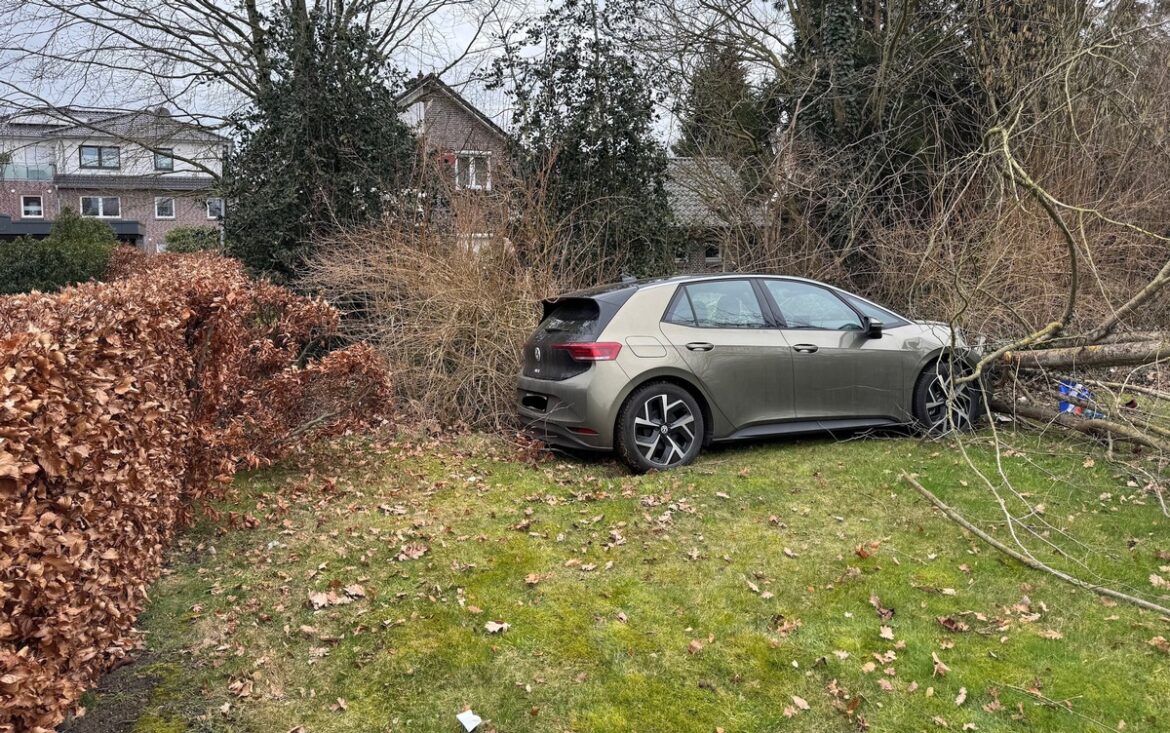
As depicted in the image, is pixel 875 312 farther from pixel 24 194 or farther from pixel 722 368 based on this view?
pixel 24 194

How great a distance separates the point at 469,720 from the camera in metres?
3.09

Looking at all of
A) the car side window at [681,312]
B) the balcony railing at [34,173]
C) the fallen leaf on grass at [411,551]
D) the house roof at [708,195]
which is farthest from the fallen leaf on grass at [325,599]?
the balcony railing at [34,173]

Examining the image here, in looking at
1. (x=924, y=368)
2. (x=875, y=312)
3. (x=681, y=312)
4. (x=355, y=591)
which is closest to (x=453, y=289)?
(x=681, y=312)

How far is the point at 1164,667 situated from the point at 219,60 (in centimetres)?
1920

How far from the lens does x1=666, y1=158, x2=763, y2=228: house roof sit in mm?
12227

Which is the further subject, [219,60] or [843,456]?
[219,60]

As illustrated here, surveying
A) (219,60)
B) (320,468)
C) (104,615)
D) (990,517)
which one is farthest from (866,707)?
(219,60)

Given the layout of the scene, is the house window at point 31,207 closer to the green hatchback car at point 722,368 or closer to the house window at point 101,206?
the house window at point 101,206

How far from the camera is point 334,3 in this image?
45.5 feet

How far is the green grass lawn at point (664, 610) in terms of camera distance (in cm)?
315

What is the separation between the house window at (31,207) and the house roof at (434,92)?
184ft

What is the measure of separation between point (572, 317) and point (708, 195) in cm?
670

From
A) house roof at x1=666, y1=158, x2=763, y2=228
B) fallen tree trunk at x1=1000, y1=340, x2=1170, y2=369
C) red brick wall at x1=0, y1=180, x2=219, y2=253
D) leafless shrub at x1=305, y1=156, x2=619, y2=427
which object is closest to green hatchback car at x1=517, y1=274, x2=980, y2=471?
fallen tree trunk at x1=1000, y1=340, x2=1170, y2=369

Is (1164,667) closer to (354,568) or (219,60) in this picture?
(354,568)
